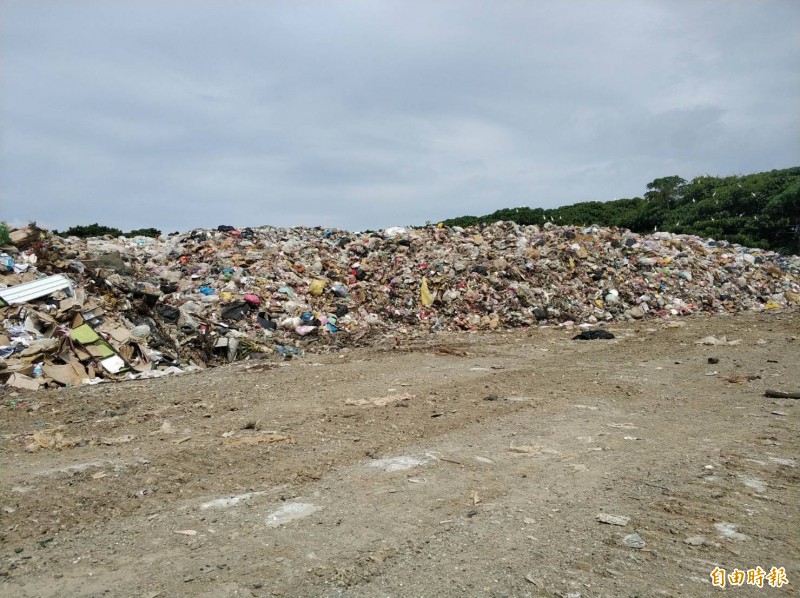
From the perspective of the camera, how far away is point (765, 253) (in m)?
15.3

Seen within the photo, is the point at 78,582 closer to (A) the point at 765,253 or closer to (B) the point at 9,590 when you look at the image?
(B) the point at 9,590

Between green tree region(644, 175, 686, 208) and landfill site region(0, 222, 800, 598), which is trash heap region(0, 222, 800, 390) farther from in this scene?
green tree region(644, 175, 686, 208)

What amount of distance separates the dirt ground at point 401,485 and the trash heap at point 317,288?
152 centimetres

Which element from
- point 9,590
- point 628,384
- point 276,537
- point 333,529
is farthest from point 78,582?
point 628,384

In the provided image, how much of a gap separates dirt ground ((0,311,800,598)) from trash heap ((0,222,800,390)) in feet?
5.00

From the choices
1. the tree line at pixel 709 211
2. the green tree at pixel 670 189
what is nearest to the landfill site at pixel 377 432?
the tree line at pixel 709 211

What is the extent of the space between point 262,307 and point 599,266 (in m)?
6.92

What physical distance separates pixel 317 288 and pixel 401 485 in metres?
7.13

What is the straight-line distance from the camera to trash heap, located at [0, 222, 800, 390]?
23.5 ft

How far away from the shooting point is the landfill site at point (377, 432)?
250cm

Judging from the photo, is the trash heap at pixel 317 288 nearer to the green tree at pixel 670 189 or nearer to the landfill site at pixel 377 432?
the landfill site at pixel 377 432

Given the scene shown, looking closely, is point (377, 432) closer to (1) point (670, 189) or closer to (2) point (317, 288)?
(2) point (317, 288)

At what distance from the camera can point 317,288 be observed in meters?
10.3

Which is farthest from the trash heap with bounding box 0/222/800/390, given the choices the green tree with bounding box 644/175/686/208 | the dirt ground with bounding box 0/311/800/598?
the green tree with bounding box 644/175/686/208
